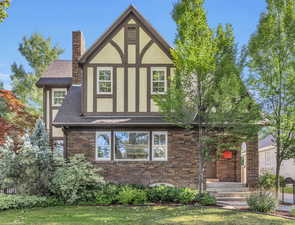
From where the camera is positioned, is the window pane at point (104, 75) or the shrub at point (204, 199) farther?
the window pane at point (104, 75)

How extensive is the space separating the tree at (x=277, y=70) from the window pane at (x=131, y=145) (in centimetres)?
533

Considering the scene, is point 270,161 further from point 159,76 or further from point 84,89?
point 84,89

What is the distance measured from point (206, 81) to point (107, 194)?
5763 mm

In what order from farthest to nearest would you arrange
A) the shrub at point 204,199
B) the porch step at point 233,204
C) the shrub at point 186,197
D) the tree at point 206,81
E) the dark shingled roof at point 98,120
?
the dark shingled roof at point 98,120
the shrub at point 186,197
the shrub at point 204,199
the porch step at point 233,204
the tree at point 206,81

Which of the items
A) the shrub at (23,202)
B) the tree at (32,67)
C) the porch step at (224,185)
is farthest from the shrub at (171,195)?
the tree at (32,67)

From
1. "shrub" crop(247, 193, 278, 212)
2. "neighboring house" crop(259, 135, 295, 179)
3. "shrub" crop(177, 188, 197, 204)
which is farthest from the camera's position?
"neighboring house" crop(259, 135, 295, 179)

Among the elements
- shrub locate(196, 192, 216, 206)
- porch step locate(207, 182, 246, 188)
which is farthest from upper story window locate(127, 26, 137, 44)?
porch step locate(207, 182, 246, 188)

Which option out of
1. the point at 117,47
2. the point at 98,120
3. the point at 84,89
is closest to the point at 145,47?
the point at 117,47

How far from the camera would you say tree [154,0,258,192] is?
35.6 ft

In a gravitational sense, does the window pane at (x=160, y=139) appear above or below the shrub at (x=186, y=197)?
above

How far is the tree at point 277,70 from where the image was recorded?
35.9ft

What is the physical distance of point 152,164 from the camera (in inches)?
549

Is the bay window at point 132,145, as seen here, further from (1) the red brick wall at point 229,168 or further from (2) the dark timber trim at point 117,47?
(1) the red brick wall at point 229,168

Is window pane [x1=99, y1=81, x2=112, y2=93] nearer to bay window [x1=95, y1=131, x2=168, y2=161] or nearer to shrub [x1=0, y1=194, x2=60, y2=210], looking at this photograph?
bay window [x1=95, y1=131, x2=168, y2=161]
